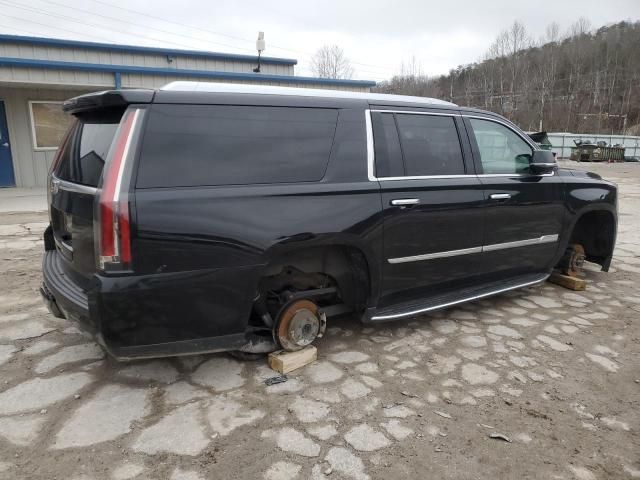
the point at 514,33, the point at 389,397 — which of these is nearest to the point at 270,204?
the point at 389,397

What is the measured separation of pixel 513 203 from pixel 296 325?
2.35 metres

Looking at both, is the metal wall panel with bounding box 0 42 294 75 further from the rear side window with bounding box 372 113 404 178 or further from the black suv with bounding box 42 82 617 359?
the rear side window with bounding box 372 113 404 178

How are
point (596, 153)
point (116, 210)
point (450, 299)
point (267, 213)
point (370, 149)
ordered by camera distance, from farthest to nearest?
point (596, 153) → point (450, 299) → point (370, 149) → point (267, 213) → point (116, 210)

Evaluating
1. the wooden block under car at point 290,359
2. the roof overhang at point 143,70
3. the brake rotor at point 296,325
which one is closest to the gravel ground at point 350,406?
the wooden block under car at point 290,359

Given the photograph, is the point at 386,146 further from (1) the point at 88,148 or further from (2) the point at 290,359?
(1) the point at 88,148

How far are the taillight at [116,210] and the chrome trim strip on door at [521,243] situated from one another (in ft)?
9.80

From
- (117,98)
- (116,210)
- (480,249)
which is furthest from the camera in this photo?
(480,249)

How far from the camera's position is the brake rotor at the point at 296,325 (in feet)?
10.6

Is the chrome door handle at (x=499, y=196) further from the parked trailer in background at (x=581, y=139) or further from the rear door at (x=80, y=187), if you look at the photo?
the parked trailer in background at (x=581, y=139)

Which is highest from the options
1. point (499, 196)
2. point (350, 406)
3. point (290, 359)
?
point (499, 196)

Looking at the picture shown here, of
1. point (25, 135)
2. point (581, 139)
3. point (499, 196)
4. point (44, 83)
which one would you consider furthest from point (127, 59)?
point (581, 139)

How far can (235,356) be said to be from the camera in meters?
3.36

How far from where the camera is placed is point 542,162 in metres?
4.29

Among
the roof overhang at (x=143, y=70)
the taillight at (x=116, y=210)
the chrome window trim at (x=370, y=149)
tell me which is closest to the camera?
the taillight at (x=116, y=210)
